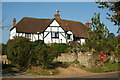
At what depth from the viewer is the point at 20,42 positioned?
2242 centimetres

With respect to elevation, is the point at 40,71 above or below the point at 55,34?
below

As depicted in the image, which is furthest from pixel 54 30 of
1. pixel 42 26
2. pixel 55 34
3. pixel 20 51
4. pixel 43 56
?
pixel 43 56

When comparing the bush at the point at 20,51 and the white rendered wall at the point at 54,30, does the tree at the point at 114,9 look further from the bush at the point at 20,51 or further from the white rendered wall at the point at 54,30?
the white rendered wall at the point at 54,30

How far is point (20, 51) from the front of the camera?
21609 mm

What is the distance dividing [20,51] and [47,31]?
24905 millimetres

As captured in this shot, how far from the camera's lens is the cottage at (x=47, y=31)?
1823 inches

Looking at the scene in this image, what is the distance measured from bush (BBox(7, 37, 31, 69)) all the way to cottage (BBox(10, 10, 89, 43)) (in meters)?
21.7

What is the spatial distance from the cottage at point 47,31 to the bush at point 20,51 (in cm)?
2171

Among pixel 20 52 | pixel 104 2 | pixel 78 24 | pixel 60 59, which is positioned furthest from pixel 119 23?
pixel 78 24

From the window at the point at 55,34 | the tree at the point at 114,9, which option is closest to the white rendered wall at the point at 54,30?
the window at the point at 55,34

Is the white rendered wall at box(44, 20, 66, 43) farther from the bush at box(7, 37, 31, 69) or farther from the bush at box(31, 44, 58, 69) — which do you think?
the bush at box(31, 44, 58, 69)

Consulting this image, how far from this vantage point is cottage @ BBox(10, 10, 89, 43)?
46.3 meters

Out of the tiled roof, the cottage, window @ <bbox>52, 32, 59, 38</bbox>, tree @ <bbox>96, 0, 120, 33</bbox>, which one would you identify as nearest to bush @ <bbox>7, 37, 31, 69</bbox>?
tree @ <bbox>96, 0, 120, 33</bbox>

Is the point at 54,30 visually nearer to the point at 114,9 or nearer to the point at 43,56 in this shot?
the point at 43,56
